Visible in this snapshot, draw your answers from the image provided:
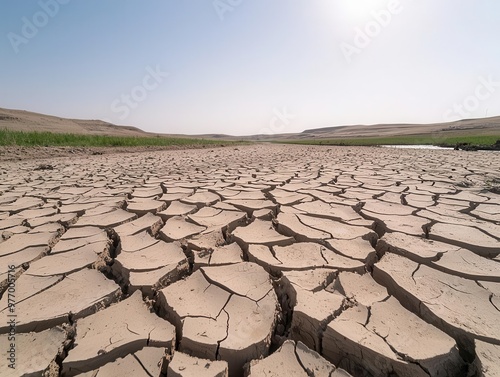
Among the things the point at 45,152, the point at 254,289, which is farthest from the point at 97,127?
the point at 254,289

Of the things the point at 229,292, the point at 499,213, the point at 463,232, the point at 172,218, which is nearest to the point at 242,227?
the point at 172,218

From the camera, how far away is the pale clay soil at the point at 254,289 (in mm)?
746

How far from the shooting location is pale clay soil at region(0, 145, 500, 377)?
75 cm

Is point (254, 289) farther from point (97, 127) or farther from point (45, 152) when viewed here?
point (97, 127)

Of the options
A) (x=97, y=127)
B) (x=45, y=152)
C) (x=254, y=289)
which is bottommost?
(x=254, y=289)

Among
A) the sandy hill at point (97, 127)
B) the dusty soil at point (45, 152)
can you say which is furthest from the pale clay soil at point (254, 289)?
the sandy hill at point (97, 127)

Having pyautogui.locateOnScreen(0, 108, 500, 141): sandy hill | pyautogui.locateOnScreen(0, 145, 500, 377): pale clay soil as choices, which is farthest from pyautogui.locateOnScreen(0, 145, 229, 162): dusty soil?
pyautogui.locateOnScreen(0, 108, 500, 141): sandy hill

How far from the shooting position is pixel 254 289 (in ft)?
3.50

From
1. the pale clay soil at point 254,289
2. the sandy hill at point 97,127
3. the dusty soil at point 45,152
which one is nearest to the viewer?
the pale clay soil at point 254,289

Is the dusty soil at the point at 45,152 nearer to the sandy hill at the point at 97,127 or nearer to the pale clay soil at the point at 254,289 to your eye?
the pale clay soil at the point at 254,289

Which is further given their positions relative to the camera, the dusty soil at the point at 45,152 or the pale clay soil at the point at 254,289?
the dusty soil at the point at 45,152

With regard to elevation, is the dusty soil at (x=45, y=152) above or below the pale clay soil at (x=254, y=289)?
above

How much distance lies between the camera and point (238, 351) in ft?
2.51

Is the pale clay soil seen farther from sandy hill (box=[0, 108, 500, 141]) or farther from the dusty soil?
sandy hill (box=[0, 108, 500, 141])
